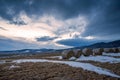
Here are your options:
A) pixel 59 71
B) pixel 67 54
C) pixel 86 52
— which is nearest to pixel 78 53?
pixel 67 54

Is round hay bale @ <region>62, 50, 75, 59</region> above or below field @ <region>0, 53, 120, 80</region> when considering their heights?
above

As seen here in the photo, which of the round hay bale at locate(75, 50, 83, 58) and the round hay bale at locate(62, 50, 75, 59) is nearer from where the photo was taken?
the round hay bale at locate(62, 50, 75, 59)

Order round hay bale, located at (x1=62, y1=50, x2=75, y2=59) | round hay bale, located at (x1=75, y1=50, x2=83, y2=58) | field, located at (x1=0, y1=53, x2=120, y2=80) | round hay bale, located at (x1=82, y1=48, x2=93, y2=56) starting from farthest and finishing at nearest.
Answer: round hay bale, located at (x1=82, y1=48, x2=93, y2=56) → round hay bale, located at (x1=75, y1=50, x2=83, y2=58) → round hay bale, located at (x1=62, y1=50, x2=75, y2=59) → field, located at (x1=0, y1=53, x2=120, y2=80)

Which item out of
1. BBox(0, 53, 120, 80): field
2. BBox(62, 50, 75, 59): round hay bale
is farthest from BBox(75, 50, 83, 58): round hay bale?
BBox(0, 53, 120, 80): field

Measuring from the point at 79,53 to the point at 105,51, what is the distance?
16531mm

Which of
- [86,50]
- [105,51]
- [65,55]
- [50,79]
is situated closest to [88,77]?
[50,79]

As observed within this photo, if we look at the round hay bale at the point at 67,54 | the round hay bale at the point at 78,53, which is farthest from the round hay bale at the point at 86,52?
the round hay bale at the point at 67,54

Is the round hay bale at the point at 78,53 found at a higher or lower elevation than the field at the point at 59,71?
higher

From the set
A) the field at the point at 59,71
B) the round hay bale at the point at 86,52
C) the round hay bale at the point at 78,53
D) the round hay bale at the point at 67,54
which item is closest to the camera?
the field at the point at 59,71

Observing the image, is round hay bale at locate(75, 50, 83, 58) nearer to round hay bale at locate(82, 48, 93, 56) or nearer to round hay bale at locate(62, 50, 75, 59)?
round hay bale at locate(62, 50, 75, 59)

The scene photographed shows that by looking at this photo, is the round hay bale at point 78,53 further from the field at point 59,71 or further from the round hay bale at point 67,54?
the field at point 59,71

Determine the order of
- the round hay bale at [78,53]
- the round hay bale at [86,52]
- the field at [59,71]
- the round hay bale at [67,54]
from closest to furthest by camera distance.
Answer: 1. the field at [59,71]
2. the round hay bale at [67,54]
3. the round hay bale at [78,53]
4. the round hay bale at [86,52]

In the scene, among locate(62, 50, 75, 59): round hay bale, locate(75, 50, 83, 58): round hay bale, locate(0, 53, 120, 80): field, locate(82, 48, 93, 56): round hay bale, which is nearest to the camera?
locate(0, 53, 120, 80): field

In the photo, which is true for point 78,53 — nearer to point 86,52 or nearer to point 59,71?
point 86,52
